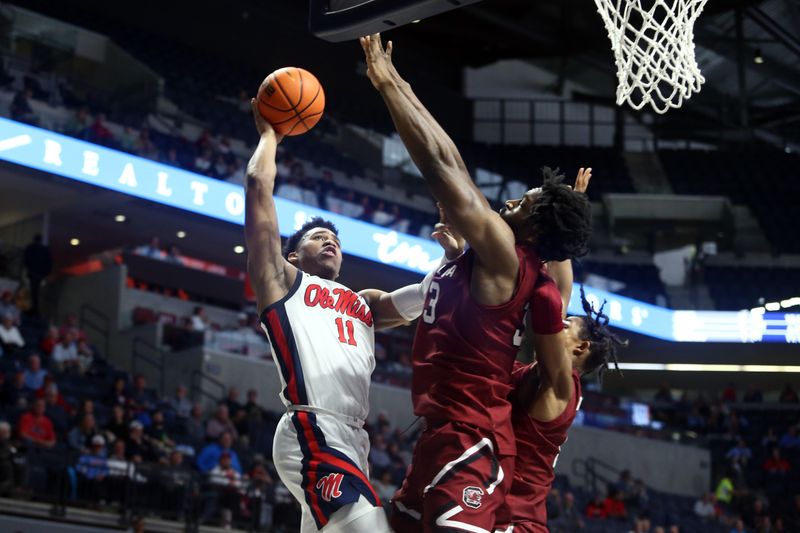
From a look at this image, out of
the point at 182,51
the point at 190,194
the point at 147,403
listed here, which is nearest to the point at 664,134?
the point at 182,51

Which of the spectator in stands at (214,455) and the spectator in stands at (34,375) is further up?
the spectator in stands at (34,375)

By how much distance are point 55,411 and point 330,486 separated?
866cm

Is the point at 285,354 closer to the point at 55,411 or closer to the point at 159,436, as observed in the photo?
the point at 55,411

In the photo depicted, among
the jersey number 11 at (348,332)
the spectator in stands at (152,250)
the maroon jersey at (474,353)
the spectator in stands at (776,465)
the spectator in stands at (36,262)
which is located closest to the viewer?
the maroon jersey at (474,353)

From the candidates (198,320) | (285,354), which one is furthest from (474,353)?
(198,320)

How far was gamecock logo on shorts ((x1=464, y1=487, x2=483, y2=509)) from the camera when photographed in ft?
13.0

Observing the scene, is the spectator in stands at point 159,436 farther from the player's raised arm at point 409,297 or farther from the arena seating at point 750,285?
the arena seating at point 750,285

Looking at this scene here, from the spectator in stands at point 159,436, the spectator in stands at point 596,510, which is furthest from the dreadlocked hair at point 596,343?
the spectator in stands at point 596,510

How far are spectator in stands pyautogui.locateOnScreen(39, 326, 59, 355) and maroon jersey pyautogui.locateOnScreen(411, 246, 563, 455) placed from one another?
1121 centimetres

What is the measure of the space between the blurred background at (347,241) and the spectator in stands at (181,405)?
0.23ft

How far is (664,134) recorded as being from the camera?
91.4 ft

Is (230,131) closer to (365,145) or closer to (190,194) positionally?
(365,145)

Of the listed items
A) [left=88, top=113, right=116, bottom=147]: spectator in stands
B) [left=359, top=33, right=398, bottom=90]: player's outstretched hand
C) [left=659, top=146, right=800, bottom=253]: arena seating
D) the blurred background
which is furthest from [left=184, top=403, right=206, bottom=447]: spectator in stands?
[left=659, top=146, right=800, bottom=253]: arena seating

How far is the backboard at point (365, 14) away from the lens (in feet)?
16.3
